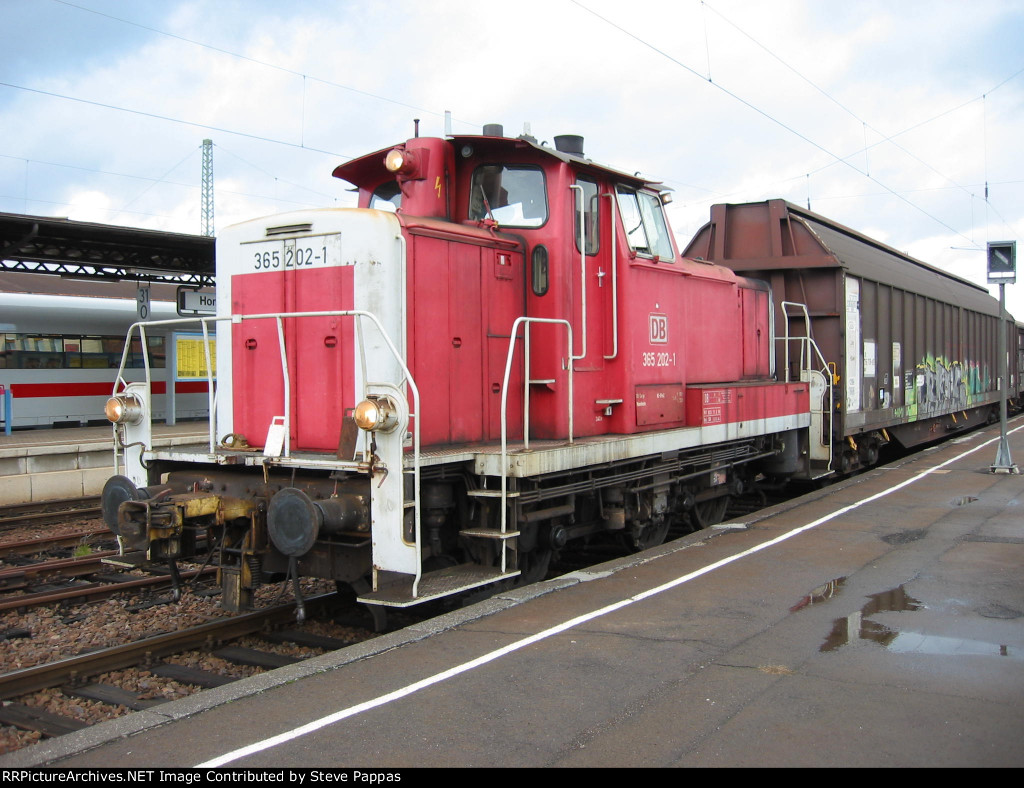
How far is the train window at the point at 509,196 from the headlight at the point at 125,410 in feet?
9.85

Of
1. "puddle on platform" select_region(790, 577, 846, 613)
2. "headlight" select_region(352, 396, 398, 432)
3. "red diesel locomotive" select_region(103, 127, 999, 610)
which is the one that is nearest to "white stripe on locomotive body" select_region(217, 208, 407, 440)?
"red diesel locomotive" select_region(103, 127, 999, 610)

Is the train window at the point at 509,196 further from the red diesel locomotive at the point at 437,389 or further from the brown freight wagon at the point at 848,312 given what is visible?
the brown freight wagon at the point at 848,312

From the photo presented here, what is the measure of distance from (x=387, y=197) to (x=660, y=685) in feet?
15.2

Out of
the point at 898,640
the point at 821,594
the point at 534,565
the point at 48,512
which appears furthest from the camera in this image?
the point at 48,512

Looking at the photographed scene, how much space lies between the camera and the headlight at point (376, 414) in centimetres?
481

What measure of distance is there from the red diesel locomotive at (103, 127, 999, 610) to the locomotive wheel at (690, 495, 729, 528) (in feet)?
2.20

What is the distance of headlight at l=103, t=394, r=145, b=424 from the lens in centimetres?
634

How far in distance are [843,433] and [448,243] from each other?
744cm

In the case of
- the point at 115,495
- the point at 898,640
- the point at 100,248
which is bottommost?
the point at 898,640

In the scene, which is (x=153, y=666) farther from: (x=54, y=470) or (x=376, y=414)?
(x=54, y=470)

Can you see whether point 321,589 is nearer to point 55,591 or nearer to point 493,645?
point 55,591

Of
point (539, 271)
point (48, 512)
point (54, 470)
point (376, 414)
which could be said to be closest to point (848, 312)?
point (539, 271)

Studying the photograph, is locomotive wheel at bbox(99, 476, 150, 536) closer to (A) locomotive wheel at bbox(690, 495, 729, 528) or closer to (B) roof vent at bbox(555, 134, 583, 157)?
(B) roof vent at bbox(555, 134, 583, 157)

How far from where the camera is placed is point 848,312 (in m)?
11.5
